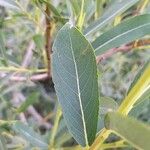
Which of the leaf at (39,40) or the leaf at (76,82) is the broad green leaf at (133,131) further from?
the leaf at (39,40)

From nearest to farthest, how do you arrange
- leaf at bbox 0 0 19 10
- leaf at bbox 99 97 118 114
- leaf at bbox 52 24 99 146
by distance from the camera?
leaf at bbox 52 24 99 146
leaf at bbox 99 97 118 114
leaf at bbox 0 0 19 10

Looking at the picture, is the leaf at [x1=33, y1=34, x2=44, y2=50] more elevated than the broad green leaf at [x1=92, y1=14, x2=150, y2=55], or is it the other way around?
the broad green leaf at [x1=92, y1=14, x2=150, y2=55]

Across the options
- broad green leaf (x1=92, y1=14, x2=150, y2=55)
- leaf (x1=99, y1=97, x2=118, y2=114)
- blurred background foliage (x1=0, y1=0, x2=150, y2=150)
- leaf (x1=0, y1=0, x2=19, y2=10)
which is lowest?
blurred background foliage (x1=0, y1=0, x2=150, y2=150)

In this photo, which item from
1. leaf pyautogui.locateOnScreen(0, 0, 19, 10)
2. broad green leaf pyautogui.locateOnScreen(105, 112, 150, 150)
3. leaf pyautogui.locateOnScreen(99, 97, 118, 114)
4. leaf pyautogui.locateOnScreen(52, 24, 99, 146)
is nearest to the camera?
broad green leaf pyautogui.locateOnScreen(105, 112, 150, 150)

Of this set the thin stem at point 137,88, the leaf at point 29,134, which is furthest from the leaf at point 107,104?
the leaf at point 29,134

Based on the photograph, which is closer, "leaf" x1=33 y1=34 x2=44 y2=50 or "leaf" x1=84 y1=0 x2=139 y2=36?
"leaf" x1=84 y1=0 x2=139 y2=36

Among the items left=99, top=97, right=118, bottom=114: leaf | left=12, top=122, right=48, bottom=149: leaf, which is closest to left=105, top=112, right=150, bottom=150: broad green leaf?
left=99, top=97, right=118, bottom=114: leaf

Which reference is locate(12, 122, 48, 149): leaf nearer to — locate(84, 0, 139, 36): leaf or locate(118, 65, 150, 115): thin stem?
locate(84, 0, 139, 36): leaf
